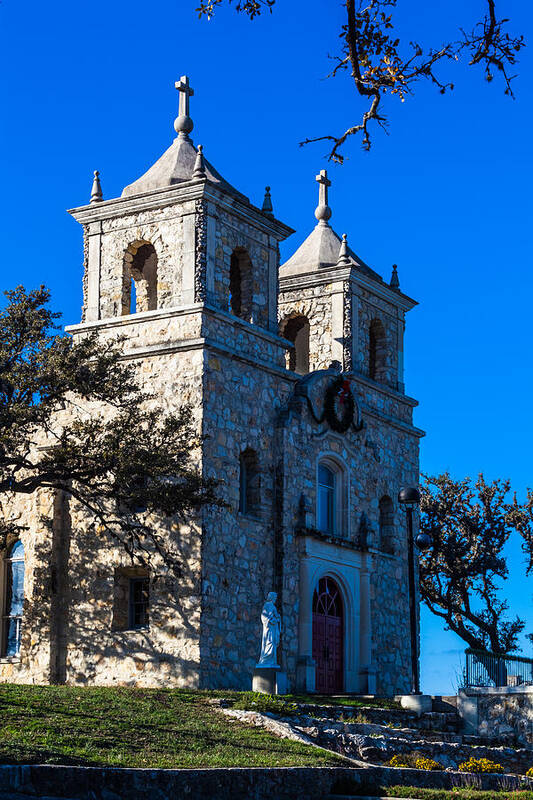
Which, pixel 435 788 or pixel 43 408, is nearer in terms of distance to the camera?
pixel 435 788

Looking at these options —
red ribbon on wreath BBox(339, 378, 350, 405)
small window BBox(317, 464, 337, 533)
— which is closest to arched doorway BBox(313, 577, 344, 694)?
small window BBox(317, 464, 337, 533)

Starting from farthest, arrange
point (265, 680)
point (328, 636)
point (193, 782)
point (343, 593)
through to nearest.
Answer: point (343, 593)
point (328, 636)
point (265, 680)
point (193, 782)

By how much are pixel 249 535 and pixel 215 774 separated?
13755mm

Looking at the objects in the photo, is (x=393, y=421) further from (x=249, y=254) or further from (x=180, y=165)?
(x=180, y=165)

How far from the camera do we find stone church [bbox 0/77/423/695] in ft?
93.9

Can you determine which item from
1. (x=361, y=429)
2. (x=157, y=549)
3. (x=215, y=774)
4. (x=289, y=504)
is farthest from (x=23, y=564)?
(x=215, y=774)

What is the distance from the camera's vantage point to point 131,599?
1162 inches

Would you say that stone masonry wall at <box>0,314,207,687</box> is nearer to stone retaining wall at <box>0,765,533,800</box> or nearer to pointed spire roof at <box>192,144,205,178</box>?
pointed spire roof at <box>192,144,205,178</box>

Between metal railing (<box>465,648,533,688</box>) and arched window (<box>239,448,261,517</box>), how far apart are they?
711cm

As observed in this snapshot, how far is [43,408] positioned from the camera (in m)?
26.9

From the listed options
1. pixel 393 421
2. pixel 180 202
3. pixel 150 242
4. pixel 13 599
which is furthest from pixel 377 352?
pixel 13 599

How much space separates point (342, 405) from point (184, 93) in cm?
858

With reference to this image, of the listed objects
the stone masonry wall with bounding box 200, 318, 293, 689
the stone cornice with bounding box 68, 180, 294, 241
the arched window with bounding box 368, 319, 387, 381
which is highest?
the stone cornice with bounding box 68, 180, 294, 241

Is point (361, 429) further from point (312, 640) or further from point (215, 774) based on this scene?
point (215, 774)
